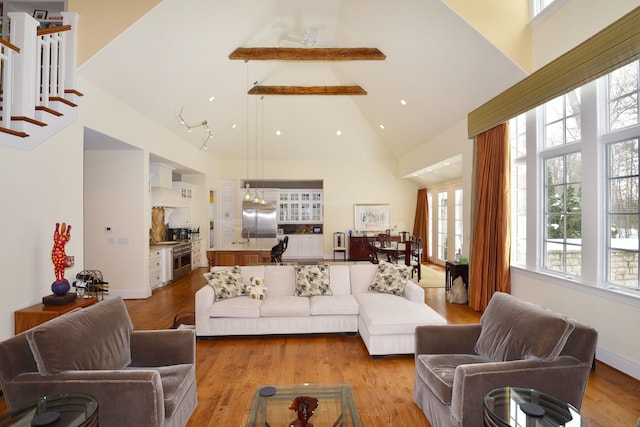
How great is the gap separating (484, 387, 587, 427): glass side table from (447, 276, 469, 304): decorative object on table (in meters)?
3.92

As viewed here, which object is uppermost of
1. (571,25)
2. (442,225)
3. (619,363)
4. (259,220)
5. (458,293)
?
(571,25)

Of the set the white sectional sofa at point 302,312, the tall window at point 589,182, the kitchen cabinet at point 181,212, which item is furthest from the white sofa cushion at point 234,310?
the kitchen cabinet at point 181,212

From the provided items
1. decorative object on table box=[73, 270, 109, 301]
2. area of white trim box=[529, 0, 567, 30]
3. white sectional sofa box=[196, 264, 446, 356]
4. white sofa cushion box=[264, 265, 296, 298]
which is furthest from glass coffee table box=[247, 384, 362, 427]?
area of white trim box=[529, 0, 567, 30]

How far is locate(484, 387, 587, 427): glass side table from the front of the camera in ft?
5.07

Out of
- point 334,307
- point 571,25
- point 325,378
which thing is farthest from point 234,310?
point 571,25

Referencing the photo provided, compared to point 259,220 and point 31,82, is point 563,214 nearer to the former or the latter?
point 31,82

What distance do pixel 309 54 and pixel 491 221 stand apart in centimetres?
406

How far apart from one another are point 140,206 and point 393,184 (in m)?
7.10

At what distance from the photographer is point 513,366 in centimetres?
196

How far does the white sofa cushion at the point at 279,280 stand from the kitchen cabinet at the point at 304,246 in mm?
6009

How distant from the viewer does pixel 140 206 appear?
571cm

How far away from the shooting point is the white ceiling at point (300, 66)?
4.24m

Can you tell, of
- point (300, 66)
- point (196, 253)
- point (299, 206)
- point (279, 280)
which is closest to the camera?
point (279, 280)

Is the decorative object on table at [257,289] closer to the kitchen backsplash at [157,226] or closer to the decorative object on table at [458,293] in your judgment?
the decorative object on table at [458,293]
